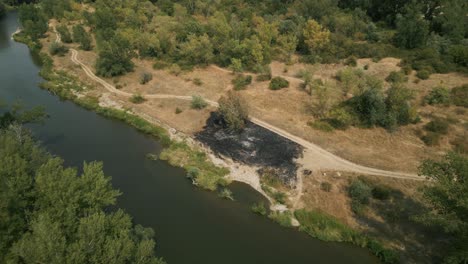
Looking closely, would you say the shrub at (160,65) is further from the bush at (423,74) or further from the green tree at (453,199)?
the green tree at (453,199)

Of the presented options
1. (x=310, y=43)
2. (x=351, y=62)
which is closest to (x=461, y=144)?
(x=351, y=62)

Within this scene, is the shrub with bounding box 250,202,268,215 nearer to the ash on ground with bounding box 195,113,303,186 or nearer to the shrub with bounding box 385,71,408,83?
the ash on ground with bounding box 195,113,303,186

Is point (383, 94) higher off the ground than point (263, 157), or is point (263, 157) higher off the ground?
point (383, 94)

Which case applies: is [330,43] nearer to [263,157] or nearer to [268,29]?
[268,29]

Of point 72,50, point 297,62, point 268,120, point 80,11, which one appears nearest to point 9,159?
point 268,120

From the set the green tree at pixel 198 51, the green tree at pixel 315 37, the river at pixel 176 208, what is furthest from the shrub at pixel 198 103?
the green tree at pixel 315 37

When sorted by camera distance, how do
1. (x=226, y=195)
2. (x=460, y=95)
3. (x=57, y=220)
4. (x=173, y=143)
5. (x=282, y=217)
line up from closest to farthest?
1. (x=57, y=220)
2. (x=282, y=217)
3. (x=226, y=195)
4. (x=173, y=143)
5. (x=460, y=95)

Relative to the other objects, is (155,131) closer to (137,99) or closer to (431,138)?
(137,99)
